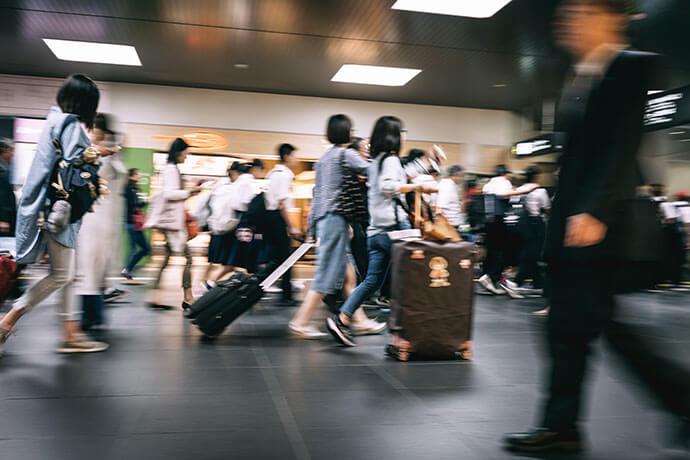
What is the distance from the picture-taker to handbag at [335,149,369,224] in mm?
4496

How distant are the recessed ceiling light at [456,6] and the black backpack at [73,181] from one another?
5.45 m

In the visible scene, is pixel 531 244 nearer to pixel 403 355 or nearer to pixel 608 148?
pixel 403 355

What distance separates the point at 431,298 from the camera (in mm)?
3859

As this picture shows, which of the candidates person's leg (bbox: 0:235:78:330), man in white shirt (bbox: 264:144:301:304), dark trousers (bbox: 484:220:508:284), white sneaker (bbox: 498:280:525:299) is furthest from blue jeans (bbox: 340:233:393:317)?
white sneaker (bbox: 498:280:525:299)

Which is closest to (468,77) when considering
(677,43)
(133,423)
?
(677,43)

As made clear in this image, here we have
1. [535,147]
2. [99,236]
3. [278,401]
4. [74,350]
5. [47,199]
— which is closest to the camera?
[278,401]

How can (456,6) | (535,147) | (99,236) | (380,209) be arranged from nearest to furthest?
(99,236) < (380,209) < (456,6) < (535,147)

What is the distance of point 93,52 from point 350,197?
8.31 metres

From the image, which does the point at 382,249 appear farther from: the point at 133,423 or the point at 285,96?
the point at 285,96

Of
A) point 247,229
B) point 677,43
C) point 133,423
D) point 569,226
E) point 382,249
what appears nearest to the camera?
point 569,226

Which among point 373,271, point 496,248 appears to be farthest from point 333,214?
point 496,248

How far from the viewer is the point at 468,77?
1162cm

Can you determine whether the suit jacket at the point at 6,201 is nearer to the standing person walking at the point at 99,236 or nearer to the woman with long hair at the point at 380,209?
the standing person walking at the point at 99,236

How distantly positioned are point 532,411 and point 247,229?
165 inches
